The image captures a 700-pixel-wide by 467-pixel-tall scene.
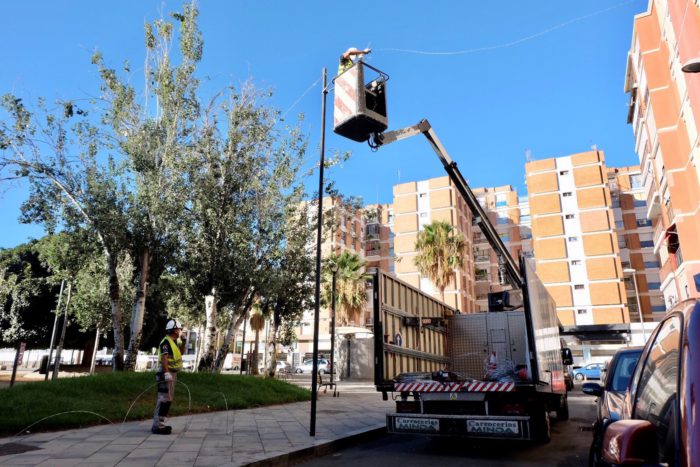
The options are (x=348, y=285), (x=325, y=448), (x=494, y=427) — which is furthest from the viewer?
(x=348, y=285)

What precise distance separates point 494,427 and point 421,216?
2309 inches

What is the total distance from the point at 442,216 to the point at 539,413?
5673cm

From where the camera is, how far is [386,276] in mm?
8062

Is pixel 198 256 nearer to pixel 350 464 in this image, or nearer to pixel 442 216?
pixel 350 464

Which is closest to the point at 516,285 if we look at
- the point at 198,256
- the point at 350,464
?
the point at 350,464

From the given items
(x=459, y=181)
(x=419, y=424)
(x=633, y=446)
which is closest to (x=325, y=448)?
(x=419, y=424)

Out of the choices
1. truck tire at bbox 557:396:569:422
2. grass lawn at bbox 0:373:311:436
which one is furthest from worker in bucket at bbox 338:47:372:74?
truck tire at bbox 557:396:569:422

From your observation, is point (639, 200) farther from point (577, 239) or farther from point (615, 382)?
point (615, 382)

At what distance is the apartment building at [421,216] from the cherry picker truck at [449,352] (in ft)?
164

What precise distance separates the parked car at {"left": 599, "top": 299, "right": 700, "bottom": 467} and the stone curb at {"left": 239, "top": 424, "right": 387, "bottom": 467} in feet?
15.9

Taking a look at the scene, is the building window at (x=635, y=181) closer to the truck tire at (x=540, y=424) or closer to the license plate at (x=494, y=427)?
the truck tire at (x=540, y=424)

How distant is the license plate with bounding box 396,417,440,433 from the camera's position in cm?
663

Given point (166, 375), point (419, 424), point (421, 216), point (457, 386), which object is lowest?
point (419, 424)

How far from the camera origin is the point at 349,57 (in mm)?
7836
